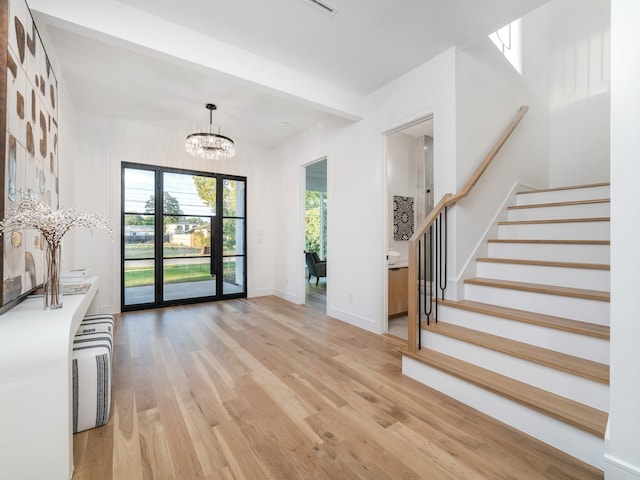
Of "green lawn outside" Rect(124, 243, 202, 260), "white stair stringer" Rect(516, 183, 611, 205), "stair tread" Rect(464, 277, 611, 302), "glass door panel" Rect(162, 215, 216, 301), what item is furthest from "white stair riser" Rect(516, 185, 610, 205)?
"green lawn outside" Rect(124, 243, 202, 260)

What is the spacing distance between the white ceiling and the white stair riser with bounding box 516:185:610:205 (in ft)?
6.03

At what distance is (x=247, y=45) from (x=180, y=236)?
3.21 metres

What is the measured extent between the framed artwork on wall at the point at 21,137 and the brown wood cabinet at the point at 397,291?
3.50 metres

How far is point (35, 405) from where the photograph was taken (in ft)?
4.08

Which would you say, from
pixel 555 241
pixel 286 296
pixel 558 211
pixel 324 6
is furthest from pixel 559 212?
pixel 286 296

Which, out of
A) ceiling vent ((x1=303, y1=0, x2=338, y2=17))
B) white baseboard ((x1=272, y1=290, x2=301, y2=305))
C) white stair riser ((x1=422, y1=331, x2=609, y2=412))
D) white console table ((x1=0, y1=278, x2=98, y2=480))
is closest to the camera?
white console table ((x1=0, y1=278, x2=98, y2=480))

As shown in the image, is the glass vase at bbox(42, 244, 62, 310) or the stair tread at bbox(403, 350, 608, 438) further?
the glass vase at bbox(42, 244, 62, 310)

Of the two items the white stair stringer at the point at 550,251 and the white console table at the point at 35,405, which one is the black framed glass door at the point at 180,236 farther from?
the white stair stringer at the point at 550,251

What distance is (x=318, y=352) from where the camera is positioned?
9.40 ft

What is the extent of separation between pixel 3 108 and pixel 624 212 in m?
3.01

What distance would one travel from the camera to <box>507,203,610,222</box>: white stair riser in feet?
9.02

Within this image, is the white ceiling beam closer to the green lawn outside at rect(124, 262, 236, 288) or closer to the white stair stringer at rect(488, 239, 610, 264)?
the white stair stringer at rect(488, 239, 610, 264)

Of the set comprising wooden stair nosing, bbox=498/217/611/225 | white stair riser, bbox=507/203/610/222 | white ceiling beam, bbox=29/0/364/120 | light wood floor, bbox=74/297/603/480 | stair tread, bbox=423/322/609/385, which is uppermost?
white ceiling beam, bbox=29/0/364/120

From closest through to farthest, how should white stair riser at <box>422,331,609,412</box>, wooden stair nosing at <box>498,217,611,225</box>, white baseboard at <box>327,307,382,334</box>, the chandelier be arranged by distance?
white stair riser at <box>422,331,609,412</box> < wooden stair nosing at <box>498,217,611,225</box> < white baseboard at <box>327,307,382,334</box> < the chandelier
